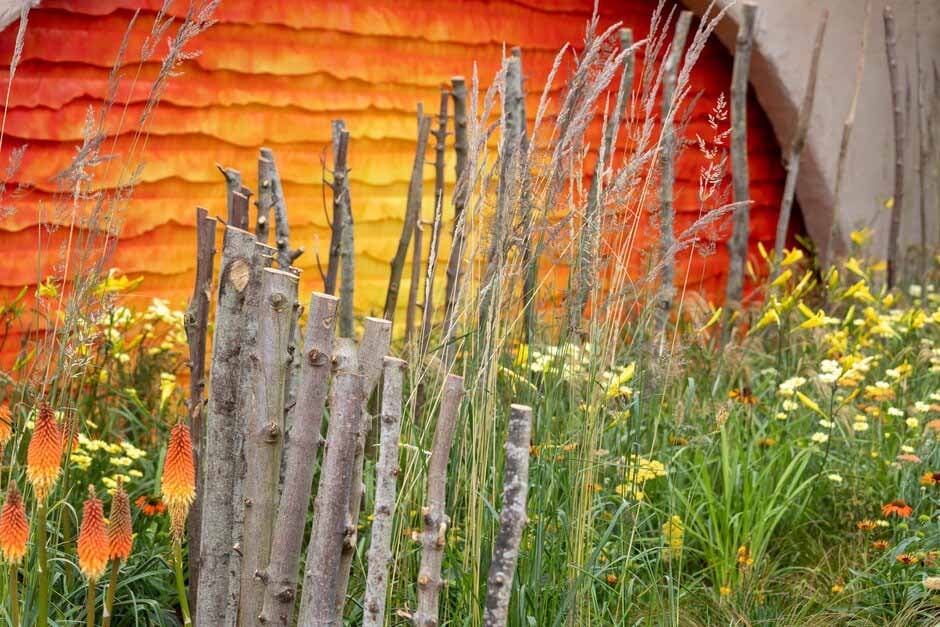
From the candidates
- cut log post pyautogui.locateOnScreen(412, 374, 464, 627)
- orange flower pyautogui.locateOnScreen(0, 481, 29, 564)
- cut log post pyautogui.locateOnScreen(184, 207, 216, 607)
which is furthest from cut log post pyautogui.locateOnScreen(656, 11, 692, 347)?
orange flower pyautogui.locateOnScreen(0, 481, 29, 564)

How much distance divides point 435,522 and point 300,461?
0.20m

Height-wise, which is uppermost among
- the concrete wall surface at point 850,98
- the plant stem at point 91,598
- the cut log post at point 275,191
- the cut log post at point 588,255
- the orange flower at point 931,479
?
the concrete wall surface at point 850,98

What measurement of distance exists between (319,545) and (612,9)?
363cm

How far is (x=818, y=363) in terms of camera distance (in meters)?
3.39

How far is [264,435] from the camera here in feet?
5.20

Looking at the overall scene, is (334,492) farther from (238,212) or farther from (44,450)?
(238,212)

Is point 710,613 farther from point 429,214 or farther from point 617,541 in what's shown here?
point 429,214

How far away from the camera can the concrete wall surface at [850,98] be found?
194 inches

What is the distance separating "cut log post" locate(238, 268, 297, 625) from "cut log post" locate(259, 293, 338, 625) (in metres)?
0.05

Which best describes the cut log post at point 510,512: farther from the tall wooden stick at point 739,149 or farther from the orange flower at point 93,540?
the tall wooden stick at point 739,149

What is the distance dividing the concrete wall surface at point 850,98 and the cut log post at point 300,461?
147 inches

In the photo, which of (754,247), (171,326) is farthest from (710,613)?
(754,247)

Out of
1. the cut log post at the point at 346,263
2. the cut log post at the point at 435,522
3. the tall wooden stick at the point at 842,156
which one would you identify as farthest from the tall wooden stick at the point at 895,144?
the cut log post at the point at 435,522

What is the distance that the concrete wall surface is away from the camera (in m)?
4.93
